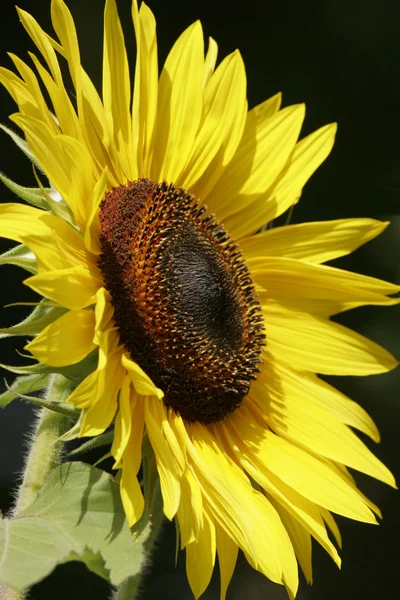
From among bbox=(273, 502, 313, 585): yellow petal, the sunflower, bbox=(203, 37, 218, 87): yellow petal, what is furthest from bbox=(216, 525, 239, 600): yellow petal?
bbox=(203, 37, 218, 87): yellow petal

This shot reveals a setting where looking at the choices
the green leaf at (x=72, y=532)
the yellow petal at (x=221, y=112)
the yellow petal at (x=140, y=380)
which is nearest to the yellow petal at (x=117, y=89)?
the yellow petal at (x=221, y=112)

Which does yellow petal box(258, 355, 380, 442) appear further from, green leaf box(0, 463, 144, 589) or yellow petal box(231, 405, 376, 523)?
green leaf box(0, 463, 144, 589)

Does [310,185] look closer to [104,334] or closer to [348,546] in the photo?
[348,546]

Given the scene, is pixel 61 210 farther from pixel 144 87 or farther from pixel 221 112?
pixel 221 112

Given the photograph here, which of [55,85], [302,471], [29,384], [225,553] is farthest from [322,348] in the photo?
[55,85]

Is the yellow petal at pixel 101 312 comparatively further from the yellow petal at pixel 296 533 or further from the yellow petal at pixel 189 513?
the yellow petal at pixel 296 533

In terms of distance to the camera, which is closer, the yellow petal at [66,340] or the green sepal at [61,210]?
the yellow petal at [66,340]

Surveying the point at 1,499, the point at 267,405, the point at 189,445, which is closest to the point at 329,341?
the point at 267,405
